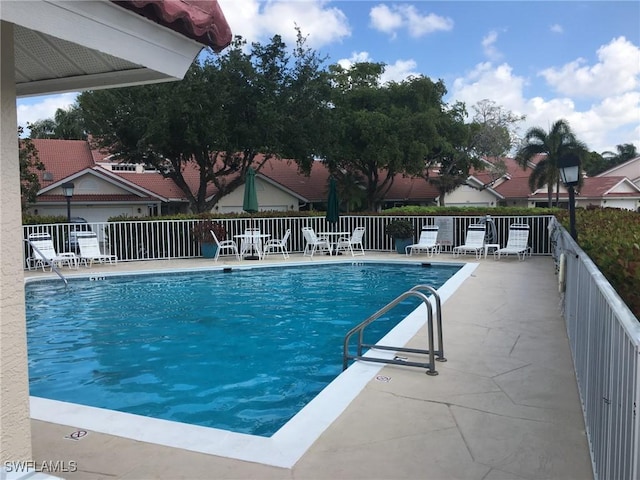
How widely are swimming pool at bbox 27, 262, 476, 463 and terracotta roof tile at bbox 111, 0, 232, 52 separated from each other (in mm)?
3278

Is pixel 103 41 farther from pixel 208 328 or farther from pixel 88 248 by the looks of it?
pixel 88 248

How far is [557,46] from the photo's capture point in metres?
13.3

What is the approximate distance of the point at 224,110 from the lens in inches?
923

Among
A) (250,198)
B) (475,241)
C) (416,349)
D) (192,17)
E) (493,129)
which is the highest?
(493,129)

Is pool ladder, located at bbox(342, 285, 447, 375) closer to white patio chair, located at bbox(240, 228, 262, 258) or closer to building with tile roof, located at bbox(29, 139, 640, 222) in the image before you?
white patio chair, located at bbox(240, 228, 262, 258)

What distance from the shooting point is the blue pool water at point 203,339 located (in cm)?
520

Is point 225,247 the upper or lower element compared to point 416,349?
upper

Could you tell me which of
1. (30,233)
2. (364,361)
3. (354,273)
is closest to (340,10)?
(354,273)

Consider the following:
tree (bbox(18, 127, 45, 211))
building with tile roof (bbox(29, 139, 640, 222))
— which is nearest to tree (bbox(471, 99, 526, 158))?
building with tile roof (bbox(29, 139, 640, 222))

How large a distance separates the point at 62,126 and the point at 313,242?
123 feet

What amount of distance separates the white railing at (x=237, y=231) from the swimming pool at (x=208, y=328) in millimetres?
3318

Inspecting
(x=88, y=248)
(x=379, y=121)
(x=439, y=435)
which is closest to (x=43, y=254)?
(x=88, y=248)

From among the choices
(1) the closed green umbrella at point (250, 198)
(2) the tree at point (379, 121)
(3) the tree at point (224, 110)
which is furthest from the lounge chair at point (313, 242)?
(2) the tree at point (379, 121)

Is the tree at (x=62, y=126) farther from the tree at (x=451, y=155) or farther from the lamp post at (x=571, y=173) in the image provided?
the lamp post at (x=571, y=173)
